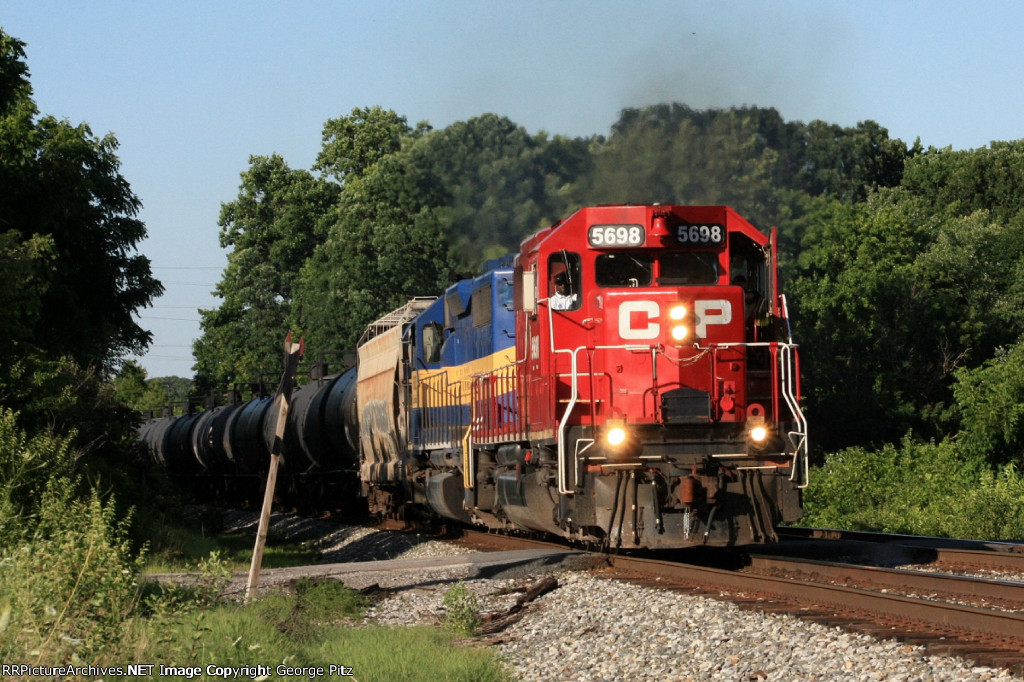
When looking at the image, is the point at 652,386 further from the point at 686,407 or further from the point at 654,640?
the point at 654,640

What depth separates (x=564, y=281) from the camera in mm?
13438

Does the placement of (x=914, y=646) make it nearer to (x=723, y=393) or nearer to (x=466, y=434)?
(x=723, y=393)

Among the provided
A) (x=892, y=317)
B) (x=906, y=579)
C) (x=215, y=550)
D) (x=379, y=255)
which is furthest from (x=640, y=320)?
(x=379, y=255)

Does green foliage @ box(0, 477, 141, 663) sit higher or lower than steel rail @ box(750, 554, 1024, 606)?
higher

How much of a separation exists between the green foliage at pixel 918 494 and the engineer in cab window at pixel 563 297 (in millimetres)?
10175

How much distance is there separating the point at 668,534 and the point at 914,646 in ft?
14.4

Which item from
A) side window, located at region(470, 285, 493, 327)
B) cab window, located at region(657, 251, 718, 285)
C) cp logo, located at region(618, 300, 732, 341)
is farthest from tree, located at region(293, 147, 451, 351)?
cp logo, located at region(618, 300, 732, 341)

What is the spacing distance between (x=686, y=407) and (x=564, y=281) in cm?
198

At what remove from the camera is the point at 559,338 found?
1338 cm

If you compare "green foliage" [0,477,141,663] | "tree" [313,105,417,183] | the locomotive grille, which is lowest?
"green foliage" [0,477,141,663]

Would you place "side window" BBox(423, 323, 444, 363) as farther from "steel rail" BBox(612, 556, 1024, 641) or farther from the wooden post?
the wooden post

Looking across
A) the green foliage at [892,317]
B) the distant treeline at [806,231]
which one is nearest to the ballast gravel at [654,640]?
the distant treeline at [806,231]

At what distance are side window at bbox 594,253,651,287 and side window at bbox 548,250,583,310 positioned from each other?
0.23m

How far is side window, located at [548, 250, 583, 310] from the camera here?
43.7ft
